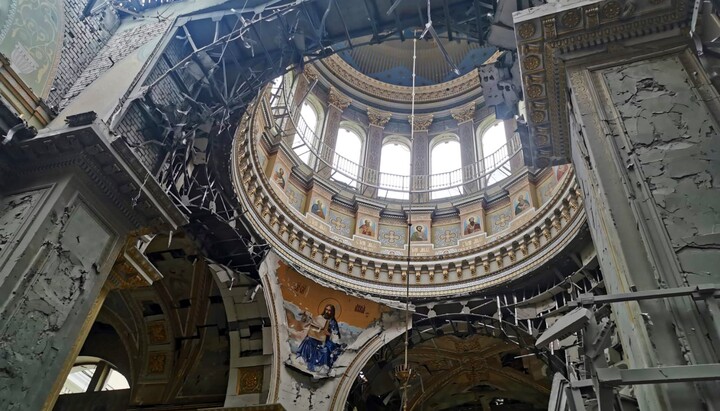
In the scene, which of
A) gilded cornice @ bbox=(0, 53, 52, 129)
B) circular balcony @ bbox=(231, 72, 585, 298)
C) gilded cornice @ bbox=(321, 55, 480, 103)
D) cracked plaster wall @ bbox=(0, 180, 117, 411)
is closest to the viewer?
cracked plaster wall @ bbox=(0, 180, 117, 411)

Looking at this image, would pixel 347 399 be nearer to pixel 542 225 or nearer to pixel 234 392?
pixel 234 392

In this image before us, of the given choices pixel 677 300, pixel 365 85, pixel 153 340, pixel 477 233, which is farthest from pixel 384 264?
pixel 677 300

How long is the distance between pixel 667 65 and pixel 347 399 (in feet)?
36.9

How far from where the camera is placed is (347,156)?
1819 cm

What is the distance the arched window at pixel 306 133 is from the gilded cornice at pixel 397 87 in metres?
2.32

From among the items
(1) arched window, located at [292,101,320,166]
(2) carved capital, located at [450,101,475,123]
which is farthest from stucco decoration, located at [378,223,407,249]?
(2) carved capital, located at [450,101,475,123]

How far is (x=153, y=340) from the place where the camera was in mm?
13844

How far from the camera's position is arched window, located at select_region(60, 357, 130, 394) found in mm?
15086

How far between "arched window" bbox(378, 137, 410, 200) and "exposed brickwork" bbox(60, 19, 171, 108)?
917 cm

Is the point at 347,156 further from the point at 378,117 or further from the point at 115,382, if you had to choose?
the point at 115,382

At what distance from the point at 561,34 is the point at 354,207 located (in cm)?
1114

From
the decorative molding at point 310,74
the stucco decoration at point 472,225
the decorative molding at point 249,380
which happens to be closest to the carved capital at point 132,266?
the decorative molding at point 249,380

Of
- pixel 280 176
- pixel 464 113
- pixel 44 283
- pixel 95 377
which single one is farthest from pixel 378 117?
pixel 44 283

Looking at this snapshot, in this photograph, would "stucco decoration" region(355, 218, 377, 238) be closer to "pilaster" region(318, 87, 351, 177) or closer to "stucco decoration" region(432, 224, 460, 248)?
"stucco decoration" region(432, 224, 460, 248)
